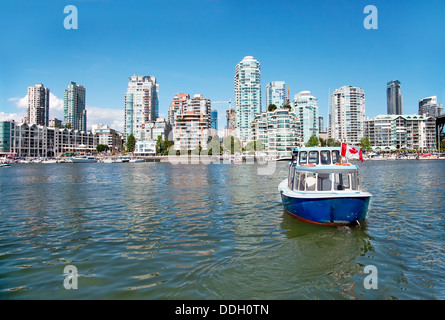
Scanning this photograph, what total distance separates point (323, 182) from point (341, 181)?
3.61ft

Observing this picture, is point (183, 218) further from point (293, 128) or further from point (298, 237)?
point (293, 128)

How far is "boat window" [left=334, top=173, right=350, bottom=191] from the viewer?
47.7 feet

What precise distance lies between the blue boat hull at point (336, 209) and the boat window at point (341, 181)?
1377 mm

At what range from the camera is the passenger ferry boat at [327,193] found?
43.6 feet

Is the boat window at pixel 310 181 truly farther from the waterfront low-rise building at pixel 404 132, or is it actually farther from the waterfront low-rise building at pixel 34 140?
the waterfront low-rise building at pixel 404 132

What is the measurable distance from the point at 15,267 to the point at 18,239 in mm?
3862

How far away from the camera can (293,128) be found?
161 metres

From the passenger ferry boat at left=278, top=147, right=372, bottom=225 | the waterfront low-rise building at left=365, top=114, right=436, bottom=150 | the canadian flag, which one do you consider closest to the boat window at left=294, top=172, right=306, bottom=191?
the passenger ferry boat at left=278, top=147, right=372, bottom=225

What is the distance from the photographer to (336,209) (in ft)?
43.8

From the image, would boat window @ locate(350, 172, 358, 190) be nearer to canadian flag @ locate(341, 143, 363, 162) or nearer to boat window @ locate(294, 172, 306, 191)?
canadian flag @ locate(341, 143, 363, 162)

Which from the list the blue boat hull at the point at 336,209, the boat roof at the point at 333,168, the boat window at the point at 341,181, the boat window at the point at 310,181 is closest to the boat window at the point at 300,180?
the boat window at the point at 310,181

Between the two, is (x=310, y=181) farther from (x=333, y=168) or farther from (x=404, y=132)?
(x=404, y=132)

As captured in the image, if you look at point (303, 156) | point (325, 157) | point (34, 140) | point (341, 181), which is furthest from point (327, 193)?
point (34, 140)
